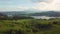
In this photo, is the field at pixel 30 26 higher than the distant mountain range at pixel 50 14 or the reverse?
the reverse

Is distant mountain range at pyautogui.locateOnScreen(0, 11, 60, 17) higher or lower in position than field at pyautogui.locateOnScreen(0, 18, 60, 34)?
higher

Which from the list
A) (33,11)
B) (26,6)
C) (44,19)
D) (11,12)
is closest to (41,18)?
(44,19)

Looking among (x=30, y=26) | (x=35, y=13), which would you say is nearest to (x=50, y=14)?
(x=35, y=13)

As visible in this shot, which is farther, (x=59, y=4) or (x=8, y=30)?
(x=59, y=4)

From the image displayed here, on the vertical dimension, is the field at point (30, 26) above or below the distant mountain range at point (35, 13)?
below

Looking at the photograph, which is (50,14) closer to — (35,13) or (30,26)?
(35,13)

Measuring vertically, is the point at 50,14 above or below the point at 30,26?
above

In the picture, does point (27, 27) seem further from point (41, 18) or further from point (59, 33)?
point (59, 33)

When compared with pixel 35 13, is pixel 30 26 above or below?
below
